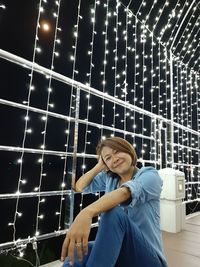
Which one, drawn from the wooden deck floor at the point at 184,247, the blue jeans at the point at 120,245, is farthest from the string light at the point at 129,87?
the blue jeans at the point at 120,245

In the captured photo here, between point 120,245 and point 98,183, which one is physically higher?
point 98,183

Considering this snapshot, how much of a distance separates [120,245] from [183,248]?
5.02 feet

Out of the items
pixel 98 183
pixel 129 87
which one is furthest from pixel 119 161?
pixel 129 87

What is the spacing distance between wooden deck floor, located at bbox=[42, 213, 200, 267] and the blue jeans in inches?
38.8

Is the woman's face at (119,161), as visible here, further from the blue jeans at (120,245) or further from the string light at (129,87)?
the string light at (129,87)

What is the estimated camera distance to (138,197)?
848 mm

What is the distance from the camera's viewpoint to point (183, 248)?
2.00m

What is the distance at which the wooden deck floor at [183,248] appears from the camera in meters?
1.68

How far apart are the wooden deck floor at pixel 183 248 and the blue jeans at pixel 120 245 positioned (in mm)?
986

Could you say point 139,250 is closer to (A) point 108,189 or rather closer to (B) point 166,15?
(A) point 108,189

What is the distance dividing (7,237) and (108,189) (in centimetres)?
96

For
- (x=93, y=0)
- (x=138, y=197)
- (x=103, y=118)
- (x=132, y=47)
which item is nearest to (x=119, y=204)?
(x=138, y=197)

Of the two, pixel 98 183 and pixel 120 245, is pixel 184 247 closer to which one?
pixel 98 183

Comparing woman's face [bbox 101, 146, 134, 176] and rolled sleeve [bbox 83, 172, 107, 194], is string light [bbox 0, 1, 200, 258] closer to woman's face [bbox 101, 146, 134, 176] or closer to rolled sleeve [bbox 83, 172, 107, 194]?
rolled sleeve [bbox 83, 172, 107, 194]
